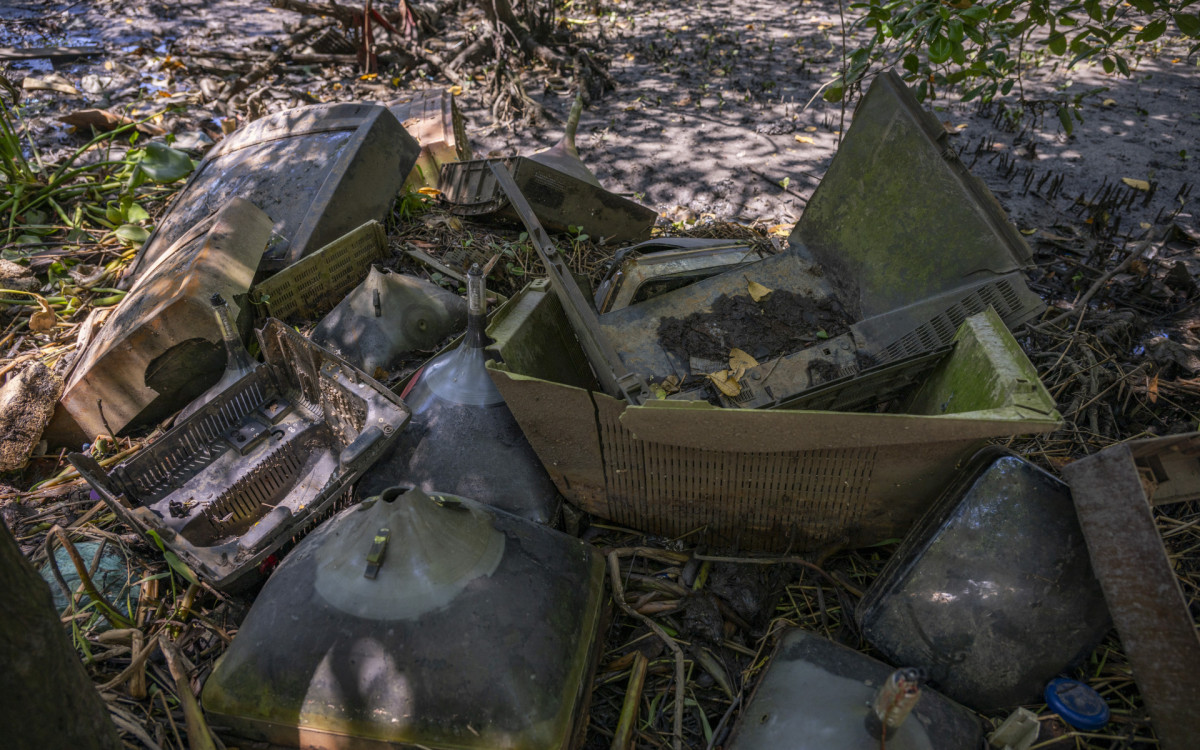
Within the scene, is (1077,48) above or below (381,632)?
above

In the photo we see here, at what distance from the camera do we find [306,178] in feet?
12.4

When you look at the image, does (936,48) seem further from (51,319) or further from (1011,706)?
(51,319)

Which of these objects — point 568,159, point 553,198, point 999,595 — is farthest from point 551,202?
point 999,595

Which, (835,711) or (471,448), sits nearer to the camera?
(835,711)

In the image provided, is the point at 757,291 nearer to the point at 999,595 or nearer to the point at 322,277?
the point at 999,595

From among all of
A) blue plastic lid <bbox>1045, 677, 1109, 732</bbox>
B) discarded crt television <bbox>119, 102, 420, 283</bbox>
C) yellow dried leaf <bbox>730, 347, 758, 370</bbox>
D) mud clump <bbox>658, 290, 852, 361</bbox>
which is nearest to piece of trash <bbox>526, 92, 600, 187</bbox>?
discarded crt television <bbox>119, 102, 420, 283</bbox>

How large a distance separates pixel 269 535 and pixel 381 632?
26.0 inches

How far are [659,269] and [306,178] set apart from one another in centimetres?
217

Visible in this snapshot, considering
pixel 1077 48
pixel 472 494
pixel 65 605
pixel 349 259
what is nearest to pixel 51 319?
pixel 349 259

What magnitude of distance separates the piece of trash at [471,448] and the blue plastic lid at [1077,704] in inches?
66.5

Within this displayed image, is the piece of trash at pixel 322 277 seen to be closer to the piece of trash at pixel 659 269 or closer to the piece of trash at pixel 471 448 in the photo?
the piece of trash at pixel 471 448

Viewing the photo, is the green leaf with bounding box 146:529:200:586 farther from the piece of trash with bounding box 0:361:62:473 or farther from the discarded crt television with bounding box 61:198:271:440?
the piece of trash with bounding box 0:361:62:473

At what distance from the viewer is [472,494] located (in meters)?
2.44

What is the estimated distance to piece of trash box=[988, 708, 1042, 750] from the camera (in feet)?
5.61
